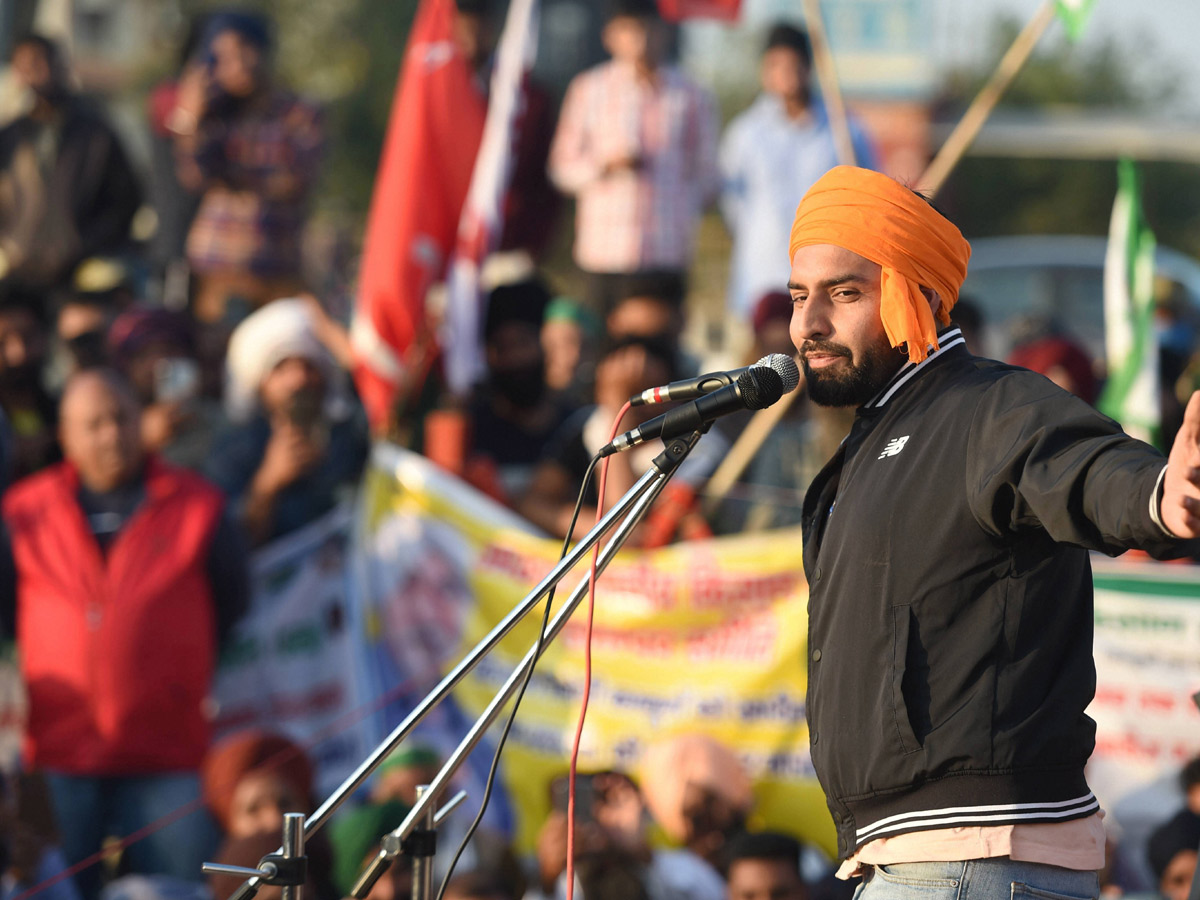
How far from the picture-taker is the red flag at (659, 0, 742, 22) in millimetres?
7973

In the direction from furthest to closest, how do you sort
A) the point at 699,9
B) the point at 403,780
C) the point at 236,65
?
the point at 236,65 < the point at 699,9 < the point at 403,780

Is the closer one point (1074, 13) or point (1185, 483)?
point (1185, 483)

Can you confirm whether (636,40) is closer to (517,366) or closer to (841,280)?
(517,366)

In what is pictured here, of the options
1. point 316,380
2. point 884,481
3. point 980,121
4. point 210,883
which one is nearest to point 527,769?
point 210,883

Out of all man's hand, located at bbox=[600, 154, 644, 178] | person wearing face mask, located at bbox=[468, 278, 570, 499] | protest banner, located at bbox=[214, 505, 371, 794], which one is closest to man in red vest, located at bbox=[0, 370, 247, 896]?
protest banner, located at bbox=[214, 505, 371, 794]

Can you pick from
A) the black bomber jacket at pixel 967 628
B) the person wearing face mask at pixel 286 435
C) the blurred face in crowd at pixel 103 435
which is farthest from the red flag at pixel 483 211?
the black bomber jacket at pixel 967 628

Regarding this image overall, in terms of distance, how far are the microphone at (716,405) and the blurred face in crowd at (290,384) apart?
4.18 m

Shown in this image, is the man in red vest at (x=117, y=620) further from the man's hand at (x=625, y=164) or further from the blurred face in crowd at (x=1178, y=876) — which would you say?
the blurred face in crowd at (x=1178, y=876)

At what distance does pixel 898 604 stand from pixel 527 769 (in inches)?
137

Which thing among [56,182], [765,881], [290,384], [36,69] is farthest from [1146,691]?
[36,69]

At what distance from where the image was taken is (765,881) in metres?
5.30

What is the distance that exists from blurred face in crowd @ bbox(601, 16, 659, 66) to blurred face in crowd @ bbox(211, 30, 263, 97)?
186 centimetres

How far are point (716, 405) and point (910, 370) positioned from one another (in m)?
0.39

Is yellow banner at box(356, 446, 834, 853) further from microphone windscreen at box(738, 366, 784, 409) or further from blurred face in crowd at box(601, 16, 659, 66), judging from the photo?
microphone windscreen at box(738, 366, 784, 409)
